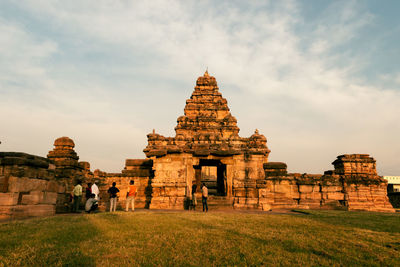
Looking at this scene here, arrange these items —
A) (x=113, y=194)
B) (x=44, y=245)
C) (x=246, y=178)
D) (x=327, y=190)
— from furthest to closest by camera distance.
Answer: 1. (x=327, y=190)
2. (x=246, y=178)
3. (x=113, y=194)
4. (x=44, y=245)

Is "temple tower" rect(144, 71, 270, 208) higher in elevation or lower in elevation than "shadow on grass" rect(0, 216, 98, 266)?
higher

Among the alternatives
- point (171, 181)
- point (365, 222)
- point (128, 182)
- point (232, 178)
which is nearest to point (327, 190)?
point (232, 178)

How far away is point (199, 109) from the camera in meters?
31.5

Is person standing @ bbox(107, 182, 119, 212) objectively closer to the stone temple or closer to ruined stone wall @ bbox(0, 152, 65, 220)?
the stone temple

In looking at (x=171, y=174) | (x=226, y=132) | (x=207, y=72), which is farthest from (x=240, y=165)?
(x=207, y=72)

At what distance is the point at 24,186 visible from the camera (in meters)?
8.95

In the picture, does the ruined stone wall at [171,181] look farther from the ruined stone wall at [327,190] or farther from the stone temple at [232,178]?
the ruined stone wall at [327,190]

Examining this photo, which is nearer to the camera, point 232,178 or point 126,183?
point 232,178

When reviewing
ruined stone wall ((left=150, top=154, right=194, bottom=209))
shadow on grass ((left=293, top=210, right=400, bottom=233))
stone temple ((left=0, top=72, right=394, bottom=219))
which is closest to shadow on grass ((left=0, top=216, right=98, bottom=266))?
stone temple ((left=0, top=72, right=394, bottom=219))

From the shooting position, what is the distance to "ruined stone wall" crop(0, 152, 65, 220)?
8422 mm

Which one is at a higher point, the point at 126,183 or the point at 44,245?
the point at 126,183

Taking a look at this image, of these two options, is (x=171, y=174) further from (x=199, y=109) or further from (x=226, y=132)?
(x=199, y=109)

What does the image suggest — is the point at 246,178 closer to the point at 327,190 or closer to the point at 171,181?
the point at 171,181

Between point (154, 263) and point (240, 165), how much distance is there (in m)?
11.2
